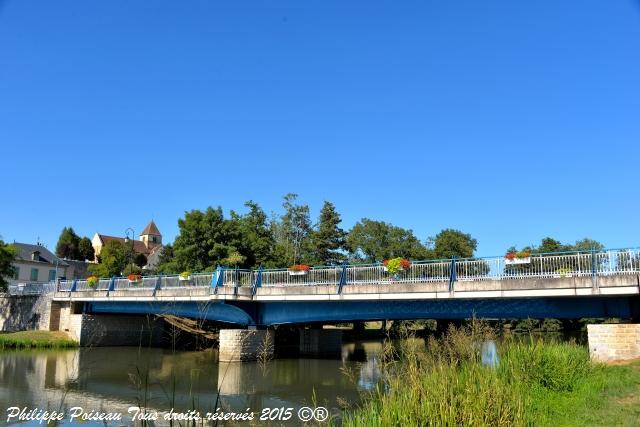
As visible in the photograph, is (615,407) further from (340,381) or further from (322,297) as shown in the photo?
(322,297)

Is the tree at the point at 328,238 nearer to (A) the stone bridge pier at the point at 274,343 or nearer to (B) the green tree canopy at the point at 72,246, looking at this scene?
(A) the stone bridge pier at the point at 274,343

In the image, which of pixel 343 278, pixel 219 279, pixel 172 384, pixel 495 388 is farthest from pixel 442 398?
pixel 219 279

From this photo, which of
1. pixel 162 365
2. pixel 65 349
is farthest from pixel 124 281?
pixel 162 365

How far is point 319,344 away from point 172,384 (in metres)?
21.3

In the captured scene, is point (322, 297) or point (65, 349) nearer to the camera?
point (322, 297)

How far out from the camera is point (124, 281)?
95.7ft

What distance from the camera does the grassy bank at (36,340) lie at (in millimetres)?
28203

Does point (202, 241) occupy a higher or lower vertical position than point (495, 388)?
higher

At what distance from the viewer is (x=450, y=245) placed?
56.1 meters

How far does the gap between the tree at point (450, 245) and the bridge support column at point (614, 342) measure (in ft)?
130

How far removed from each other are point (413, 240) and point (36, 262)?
139 feet

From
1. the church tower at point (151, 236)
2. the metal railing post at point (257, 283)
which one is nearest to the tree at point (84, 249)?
the church tower at point (151, 236)

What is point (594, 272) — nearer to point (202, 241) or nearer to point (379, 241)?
point (202, 241)

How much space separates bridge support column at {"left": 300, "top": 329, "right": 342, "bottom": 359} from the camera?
2908cm
